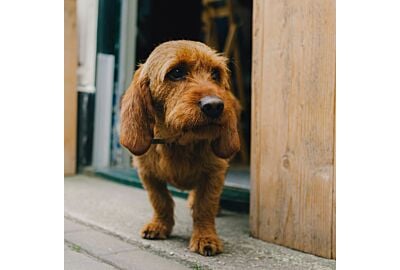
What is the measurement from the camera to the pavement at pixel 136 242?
1.93 m

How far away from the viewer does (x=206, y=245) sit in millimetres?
2096

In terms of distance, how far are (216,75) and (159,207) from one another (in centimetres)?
72

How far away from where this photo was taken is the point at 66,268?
1829 mm

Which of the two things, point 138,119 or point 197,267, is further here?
point 138,119

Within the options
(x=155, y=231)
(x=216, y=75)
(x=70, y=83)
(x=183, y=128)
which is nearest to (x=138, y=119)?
(x=183, y=128)

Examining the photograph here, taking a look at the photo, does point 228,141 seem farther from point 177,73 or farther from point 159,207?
point 159,207

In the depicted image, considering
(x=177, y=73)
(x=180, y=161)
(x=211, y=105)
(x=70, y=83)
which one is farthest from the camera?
(x=70, y=83)

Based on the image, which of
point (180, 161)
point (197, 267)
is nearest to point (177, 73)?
point (180, 161)

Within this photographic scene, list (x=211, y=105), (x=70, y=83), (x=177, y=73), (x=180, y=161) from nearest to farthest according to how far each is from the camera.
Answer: (x=211, y=105)
(x=177, y=73)
(x=180, y=161)
(x=70, y=83)

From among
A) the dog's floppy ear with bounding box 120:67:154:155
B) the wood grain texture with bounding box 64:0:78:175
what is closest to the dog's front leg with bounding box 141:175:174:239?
the dog's floppy ear with bounding box 120:67:154:155

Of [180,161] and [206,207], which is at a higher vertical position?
[180,161]

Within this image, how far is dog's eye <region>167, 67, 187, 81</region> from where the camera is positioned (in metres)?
1.99

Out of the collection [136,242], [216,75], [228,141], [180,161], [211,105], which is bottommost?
[136,242]
